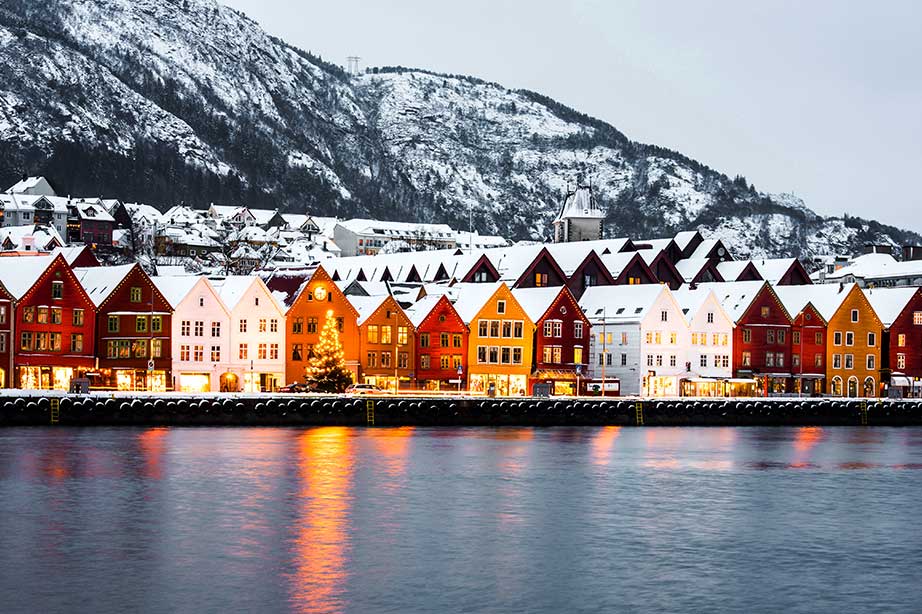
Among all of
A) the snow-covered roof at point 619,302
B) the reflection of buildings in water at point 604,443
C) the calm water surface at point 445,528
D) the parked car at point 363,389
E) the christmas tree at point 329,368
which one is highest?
the snow-covered roof at point 619,302

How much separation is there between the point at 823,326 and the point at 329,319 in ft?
169

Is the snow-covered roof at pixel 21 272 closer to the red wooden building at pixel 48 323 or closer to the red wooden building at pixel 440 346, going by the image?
the red wooden building at pixel 48 323

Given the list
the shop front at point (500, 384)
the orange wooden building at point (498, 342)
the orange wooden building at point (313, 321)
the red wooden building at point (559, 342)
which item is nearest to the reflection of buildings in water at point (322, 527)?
the orange wooden building at point (313, 321)

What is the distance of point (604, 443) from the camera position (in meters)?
90.2

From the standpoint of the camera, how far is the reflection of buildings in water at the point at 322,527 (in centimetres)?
3766

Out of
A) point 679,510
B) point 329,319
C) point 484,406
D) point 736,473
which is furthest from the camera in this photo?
point 329,319

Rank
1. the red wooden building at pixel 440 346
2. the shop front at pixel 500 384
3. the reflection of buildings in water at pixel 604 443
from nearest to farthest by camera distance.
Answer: the reflection of buildings in water at pixel 604 443, the red wooden building at pixel 440 346, the shop front at pixel 500 384

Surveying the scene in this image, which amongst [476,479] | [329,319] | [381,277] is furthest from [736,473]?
[381,277]

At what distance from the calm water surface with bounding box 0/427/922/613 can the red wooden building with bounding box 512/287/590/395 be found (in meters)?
45.9

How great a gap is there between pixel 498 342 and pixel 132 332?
106 feet

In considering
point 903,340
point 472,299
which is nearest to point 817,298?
point 903,340

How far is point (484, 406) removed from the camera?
109938mm

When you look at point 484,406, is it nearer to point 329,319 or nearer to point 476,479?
point 329,319

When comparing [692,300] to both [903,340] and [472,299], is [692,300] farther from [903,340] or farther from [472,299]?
[903,340]
